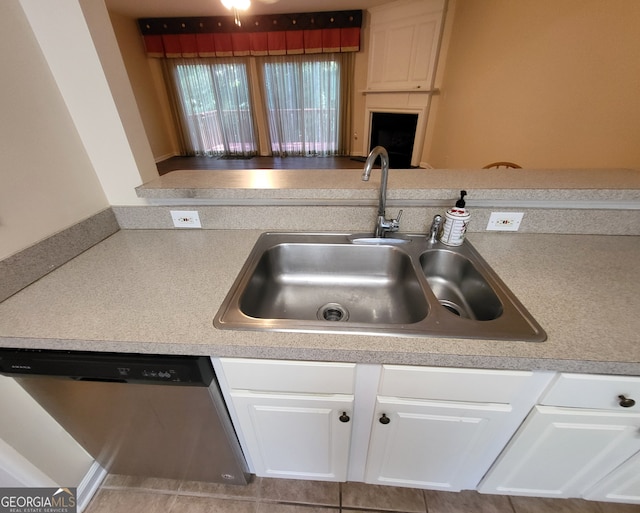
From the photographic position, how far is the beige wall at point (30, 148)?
72 cm

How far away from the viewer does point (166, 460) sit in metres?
0.91

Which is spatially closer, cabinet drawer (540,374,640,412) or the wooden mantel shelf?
cabinet drawer (540,374,640,412)

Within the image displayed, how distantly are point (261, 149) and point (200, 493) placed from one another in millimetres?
6128

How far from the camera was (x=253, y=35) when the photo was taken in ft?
15.7

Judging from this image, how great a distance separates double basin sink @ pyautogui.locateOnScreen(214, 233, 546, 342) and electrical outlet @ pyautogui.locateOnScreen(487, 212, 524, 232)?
0.52 feet

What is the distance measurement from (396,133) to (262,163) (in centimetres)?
271

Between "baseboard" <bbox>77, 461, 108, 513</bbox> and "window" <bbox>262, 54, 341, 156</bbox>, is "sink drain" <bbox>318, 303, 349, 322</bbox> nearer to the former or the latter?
"baseboard" <bbox>77, 461, 108, 513</bbox>

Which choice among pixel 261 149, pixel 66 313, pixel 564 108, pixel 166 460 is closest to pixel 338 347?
pixel 66 313

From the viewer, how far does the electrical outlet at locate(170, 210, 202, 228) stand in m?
1.07

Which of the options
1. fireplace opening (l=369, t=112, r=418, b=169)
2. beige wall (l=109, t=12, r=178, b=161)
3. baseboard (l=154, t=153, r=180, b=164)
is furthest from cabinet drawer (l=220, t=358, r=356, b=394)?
baseboard (l=154, t=153, r=180, b=164)

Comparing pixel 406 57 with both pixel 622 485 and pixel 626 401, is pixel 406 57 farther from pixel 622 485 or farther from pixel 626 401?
pixel 622 485

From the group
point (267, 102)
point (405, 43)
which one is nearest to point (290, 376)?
point (405, 43)

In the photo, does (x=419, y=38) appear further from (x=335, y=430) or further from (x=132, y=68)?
(x=132, y=68)

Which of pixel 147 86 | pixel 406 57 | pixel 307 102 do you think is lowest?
pixel 307 102
